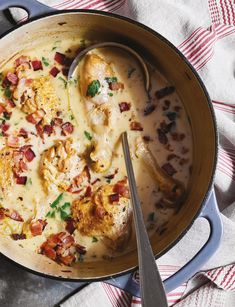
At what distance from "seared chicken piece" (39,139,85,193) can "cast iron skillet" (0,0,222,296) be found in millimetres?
317

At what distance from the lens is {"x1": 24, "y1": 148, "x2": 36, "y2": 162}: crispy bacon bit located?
91.7 inches

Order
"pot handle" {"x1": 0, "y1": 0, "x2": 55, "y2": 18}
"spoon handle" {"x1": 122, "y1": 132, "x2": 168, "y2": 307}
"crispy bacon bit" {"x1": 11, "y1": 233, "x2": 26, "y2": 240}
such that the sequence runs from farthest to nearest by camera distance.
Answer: "crispy bacon bit" {"x1": 11, "y1": 233, "x2": 26, "y2": 240}, "pot handle" {"x1": 0, "y1": 0, "x2": 55, "y2": 18}, "spoon handle" {"x1": 122, "y1": 132, "x2": 168, "y2": 307}

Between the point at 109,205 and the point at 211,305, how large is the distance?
586 millimetres

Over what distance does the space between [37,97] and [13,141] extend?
0.19m

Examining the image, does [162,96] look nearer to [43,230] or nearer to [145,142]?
[145,142]

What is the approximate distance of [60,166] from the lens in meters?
2.32

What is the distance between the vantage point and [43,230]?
7.74 ft

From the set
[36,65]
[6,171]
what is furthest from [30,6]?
[6,171]

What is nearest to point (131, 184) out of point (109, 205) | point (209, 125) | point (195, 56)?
point (109, 205)

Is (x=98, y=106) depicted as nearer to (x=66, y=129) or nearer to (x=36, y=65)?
(x=66, y=129)

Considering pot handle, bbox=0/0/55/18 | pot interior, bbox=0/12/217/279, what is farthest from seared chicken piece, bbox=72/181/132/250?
pot handle, bbox=0/0/55/18

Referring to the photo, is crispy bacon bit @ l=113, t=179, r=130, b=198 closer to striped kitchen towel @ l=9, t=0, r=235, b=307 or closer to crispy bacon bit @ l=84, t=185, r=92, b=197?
crispy bacon bit @ l=84, t=185, r=92, b=197

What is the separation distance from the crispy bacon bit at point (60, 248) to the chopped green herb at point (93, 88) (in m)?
0.55

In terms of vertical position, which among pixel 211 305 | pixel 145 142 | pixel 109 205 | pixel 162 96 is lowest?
pixel 211 305
